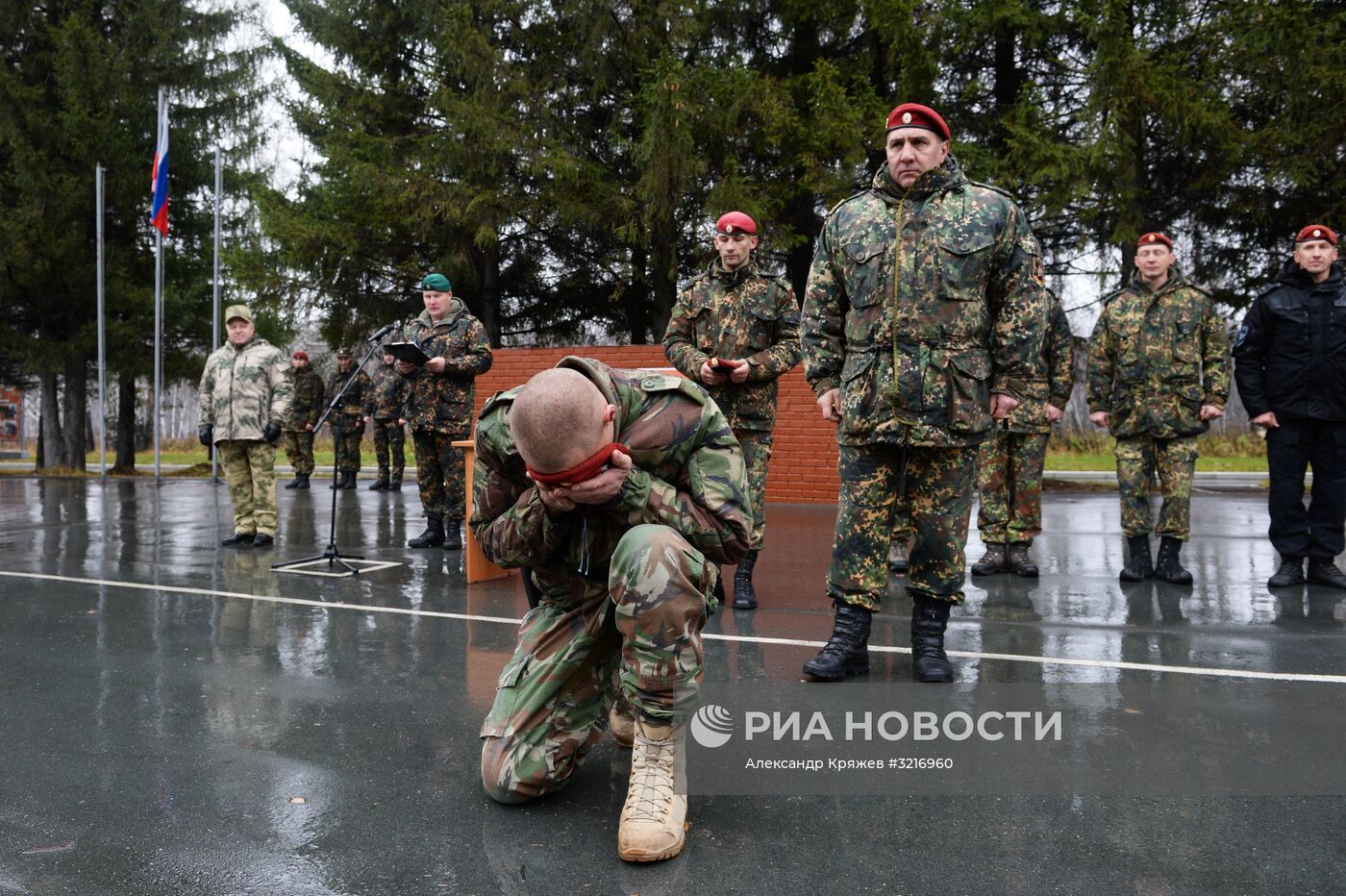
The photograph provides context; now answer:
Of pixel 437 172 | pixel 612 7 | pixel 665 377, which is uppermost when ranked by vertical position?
pixel 612 7

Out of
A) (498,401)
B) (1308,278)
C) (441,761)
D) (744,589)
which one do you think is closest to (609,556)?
(498,401)

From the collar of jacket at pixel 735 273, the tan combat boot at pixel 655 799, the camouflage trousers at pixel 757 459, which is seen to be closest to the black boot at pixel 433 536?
the camouflage trousers at pixel 757 459

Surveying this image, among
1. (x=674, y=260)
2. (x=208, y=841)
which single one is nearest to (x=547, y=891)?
(x=208, y=841)

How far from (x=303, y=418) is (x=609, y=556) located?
48.6ft

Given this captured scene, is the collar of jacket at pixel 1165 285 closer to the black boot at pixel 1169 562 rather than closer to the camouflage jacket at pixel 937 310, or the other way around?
the black boot at pixel 1169 562

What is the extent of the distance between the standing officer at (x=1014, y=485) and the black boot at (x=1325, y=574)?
5.54ft

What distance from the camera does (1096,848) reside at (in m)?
2.57

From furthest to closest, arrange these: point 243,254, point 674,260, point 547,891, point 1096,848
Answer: point 243,254, point 674,260, point 1096,848, point 547,891

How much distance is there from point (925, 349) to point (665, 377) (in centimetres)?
162

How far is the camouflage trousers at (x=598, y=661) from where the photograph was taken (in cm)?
270

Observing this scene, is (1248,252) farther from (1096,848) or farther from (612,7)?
(1096,848)

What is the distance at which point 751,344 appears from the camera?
5.88 meters

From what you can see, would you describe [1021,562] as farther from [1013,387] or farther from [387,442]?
[387,442]

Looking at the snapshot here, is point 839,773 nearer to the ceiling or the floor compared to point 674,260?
nearer to the floor
